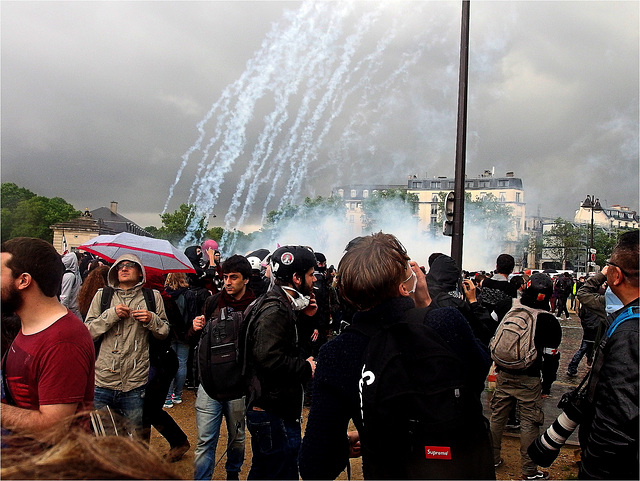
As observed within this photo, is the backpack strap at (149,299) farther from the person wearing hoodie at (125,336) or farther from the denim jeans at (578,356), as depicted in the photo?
the denim jeans at (578,356)

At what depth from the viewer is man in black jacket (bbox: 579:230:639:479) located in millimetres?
2162

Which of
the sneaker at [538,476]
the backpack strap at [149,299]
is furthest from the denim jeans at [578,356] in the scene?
the backpack strap at [149,299]

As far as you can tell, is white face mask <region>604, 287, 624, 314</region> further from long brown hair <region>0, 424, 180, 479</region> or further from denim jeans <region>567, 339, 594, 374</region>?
denim jeans <region>567, 339, 594, 374</region>

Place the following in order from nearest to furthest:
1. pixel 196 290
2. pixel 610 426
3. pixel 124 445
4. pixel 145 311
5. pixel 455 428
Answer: pixel 124 445, pixel 455 428, pixel 610 426, pixel 145 311, pixel 196 290

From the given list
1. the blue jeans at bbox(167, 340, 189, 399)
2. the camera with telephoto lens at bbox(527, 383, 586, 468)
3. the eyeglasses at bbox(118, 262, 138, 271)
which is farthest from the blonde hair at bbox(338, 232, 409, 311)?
the blue jeans at bbox(167, 340, 189, 399)

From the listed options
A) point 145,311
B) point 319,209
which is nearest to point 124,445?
point 145,311

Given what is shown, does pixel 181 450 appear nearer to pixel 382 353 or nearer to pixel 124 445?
pixel 382 353

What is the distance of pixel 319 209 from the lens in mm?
60500

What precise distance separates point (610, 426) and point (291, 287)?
7.18ft

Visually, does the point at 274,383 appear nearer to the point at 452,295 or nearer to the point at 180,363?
the point at 452,295

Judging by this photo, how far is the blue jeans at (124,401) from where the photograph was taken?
4.18 meters

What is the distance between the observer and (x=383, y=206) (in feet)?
202

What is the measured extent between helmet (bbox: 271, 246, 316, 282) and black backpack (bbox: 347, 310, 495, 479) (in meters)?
1.89

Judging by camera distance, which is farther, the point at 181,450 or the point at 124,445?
the point at 181,450
